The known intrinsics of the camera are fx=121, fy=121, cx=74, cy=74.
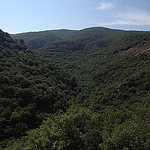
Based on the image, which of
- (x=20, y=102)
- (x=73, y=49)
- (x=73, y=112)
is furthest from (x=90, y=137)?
(x=73, y=49)

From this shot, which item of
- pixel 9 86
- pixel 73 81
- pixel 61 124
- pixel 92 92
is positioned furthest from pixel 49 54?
pixel 61 124

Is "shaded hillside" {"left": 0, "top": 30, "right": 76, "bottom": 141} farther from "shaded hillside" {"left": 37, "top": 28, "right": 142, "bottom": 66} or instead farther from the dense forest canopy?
"shaded hillside" {"left": 37, "top": 28, "right": 142, "bottom": 66}

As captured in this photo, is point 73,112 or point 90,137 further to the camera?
point 73,112

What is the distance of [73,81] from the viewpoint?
7331 centimetres

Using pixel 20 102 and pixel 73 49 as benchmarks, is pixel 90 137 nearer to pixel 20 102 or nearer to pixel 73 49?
pixel 20 102

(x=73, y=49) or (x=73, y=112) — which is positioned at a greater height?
(x=73, y=49)

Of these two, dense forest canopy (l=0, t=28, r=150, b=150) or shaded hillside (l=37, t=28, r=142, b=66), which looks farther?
shaded hillside (l=37, t=28, r=142, b=66)

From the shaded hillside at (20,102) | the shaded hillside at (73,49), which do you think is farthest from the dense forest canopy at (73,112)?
the shaded hillside at (73,49)

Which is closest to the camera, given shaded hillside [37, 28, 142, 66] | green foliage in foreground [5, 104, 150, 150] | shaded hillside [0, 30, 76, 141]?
green foliage in foreground [5, 104, 150, 150]

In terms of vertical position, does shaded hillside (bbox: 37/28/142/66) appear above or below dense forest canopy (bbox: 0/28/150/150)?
above

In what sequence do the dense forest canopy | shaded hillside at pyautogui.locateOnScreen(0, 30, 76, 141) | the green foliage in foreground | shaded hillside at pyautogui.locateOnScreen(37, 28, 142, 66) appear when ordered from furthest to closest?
shaded hillside at pyautogui.locateOnScreen(37, 28, 142, 66), shaded hillside at pyautogui.locateOnScreen(0, 30, 76, 141), the dense forest canopy, the green foliage in foreground

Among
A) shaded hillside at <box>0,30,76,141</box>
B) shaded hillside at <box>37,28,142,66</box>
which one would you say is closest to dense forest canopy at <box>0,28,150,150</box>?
shaded hillside at <box>0,30,76,141</box>

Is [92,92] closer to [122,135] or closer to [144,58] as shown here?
[144,58]

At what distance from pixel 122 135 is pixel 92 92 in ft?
158
